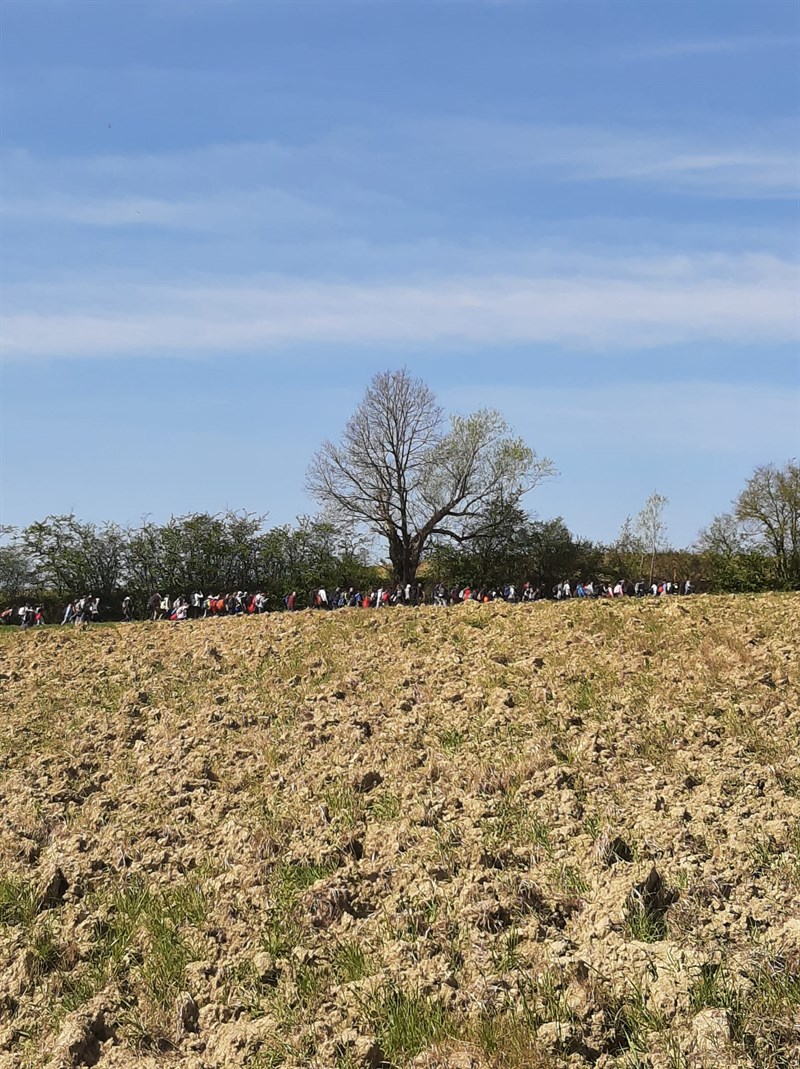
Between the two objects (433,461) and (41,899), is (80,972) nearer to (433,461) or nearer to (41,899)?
(41,899)

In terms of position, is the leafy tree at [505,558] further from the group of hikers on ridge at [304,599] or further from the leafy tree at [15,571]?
the leafy tree at [15,571]

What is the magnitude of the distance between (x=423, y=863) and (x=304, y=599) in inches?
1824

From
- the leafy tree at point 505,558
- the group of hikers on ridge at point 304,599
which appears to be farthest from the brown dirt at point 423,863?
the leafy tree at point 505,558

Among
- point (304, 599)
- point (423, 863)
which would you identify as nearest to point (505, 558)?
point (304, 599)

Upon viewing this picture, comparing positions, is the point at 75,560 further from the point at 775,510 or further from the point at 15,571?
the point at 775,510

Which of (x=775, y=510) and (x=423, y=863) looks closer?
(x=423, y=863)

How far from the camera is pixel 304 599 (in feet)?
177

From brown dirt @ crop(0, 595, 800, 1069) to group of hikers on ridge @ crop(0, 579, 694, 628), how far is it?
24.5 meters

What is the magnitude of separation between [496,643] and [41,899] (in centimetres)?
753

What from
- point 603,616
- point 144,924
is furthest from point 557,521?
point 144,924

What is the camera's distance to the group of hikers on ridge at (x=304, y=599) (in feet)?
138

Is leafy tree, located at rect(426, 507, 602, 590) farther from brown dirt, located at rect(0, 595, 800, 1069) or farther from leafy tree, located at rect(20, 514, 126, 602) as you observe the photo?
brown dirt, located at rect(0, 595, 800, 1069)

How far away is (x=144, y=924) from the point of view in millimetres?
8078

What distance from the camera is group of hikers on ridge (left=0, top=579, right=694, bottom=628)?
41.9 metres
